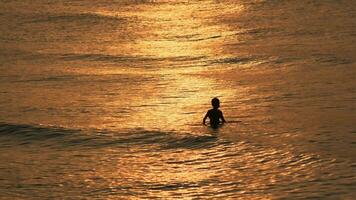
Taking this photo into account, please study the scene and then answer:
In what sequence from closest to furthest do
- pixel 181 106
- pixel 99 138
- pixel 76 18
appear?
1. pixel 99 138
2. pixel 181 106
3. pixel 76 18

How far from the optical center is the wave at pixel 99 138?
2023cm

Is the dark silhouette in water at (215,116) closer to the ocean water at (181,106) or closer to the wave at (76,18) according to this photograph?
the ocean water at (181,106)

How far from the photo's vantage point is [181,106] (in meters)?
23.5

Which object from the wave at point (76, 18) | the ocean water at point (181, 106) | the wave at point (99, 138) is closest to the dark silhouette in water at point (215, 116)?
the ocean water at point (181, 106)

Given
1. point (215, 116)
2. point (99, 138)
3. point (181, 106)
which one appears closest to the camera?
point (215, 116)

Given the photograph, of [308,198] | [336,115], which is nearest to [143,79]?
[336,115]

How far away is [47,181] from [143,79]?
10.4m

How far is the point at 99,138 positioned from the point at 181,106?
3.09 meters

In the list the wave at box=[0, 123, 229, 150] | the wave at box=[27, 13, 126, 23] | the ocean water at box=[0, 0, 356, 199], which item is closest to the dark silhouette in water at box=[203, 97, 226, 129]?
the ocean water at box=[0, 0, 356, 199]

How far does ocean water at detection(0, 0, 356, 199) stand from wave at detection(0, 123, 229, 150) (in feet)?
0.14

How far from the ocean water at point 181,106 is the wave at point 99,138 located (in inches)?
1.7

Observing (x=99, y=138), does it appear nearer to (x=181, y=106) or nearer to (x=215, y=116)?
(x=215, y=116)

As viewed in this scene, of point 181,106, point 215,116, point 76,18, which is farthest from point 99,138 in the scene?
point 76,18

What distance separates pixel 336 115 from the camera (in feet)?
71.7
